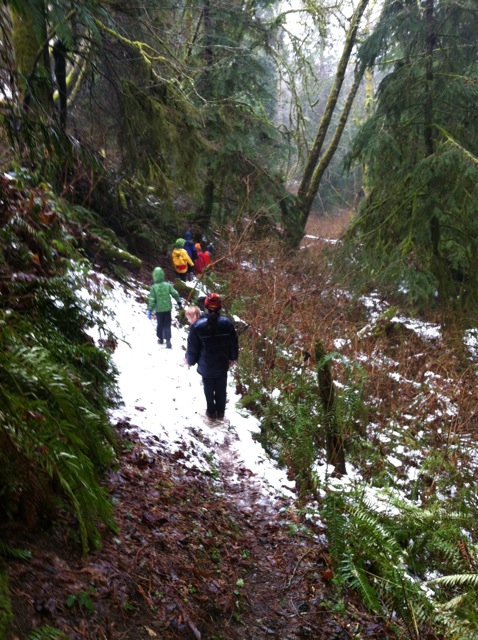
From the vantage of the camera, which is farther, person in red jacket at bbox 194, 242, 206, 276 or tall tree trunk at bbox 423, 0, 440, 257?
person in red jacket at bbox 194, 242, 206, 276

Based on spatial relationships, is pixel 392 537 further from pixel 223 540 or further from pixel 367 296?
pixel 367 296

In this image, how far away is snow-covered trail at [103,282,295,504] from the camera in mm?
5066

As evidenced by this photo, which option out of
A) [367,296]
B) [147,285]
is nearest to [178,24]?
[147,285]

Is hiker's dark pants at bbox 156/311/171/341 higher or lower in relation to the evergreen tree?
lower

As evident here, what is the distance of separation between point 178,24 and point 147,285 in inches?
300

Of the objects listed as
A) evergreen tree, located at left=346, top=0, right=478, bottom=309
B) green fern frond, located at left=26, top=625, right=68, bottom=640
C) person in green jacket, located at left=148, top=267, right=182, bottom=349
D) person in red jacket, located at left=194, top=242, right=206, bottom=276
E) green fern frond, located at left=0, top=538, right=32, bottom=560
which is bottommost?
green fern frond, located at left=26, top=625, right=68, bottom=640

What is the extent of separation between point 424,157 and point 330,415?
8785mm

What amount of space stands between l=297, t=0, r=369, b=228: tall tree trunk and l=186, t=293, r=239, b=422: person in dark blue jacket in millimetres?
12214

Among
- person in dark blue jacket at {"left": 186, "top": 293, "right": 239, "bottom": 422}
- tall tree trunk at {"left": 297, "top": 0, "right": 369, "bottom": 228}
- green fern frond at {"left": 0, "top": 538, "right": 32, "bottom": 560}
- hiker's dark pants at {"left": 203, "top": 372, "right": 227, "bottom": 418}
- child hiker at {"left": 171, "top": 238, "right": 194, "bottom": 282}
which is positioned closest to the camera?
green fern frond at {"left": 0, "top": 538, "right": 32, "bottom": 560}

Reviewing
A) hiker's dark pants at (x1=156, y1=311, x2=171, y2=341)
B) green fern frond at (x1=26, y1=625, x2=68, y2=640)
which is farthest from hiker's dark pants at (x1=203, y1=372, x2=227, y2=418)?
green fern frond at (x1=26, y1=625, x2=68, y2=640)

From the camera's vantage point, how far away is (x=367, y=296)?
42.5 ft

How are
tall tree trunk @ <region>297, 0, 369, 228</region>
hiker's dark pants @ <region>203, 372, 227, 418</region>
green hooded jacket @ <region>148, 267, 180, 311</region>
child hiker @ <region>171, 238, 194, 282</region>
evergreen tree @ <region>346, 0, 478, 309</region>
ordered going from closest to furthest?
hiker's dark pants @ <region>203, 372, 227, 418</region> < green hooded jacket @ <region>148, 267, 180, 311</region> < evergreen tree @ <region>346, 0, 478, 309</region> < child hiker @ <region>171, 238, 194, 282</region> < tall tree trunk @ <region>297, 0, 369, 228</region>

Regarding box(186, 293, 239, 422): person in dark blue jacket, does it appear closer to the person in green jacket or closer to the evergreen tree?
the person in green jacket

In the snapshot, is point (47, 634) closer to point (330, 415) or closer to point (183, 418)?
point (183, 418)
